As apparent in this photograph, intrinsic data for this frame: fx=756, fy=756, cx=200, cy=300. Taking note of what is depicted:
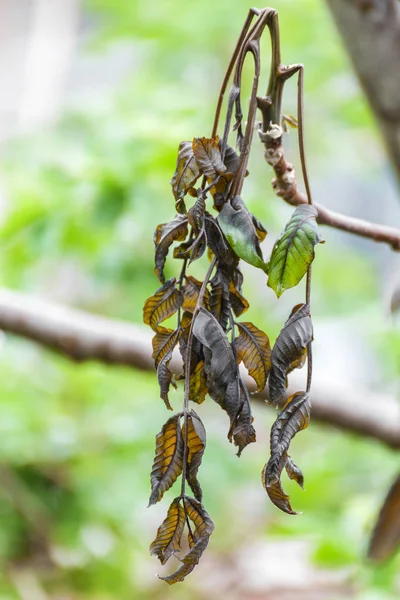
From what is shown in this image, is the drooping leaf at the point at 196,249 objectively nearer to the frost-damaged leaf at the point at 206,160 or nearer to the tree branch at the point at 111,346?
the frost-damaged leaf at the point at 206,160

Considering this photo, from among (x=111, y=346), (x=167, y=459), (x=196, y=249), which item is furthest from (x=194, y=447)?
(x=111, y=346)

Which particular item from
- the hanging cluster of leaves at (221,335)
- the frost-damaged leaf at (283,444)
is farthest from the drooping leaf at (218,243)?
the frost-damaged leaf at (283,444)

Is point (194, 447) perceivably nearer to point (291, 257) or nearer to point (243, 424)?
point (243, 424)

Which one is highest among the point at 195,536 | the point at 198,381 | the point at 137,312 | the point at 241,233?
the point at 137,312

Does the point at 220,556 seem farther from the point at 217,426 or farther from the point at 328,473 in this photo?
the point at 328,473

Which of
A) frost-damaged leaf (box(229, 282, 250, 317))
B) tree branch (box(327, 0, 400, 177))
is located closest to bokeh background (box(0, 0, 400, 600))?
tree branch (box(327, 0, 400, 177))

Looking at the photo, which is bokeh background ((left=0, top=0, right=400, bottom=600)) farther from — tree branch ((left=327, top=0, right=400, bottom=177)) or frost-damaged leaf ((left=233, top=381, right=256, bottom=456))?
frost-damaged leaf ((left=233, top=381, right=256, bottom=456))

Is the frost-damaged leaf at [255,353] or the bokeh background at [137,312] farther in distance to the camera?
the bokeh background at [137,312]

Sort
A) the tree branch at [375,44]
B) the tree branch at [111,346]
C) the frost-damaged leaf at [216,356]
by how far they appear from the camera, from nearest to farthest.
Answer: the frost-damaged leaf at [216,356] < the tree branch at [375,44] < the tree branch at [111,346]
